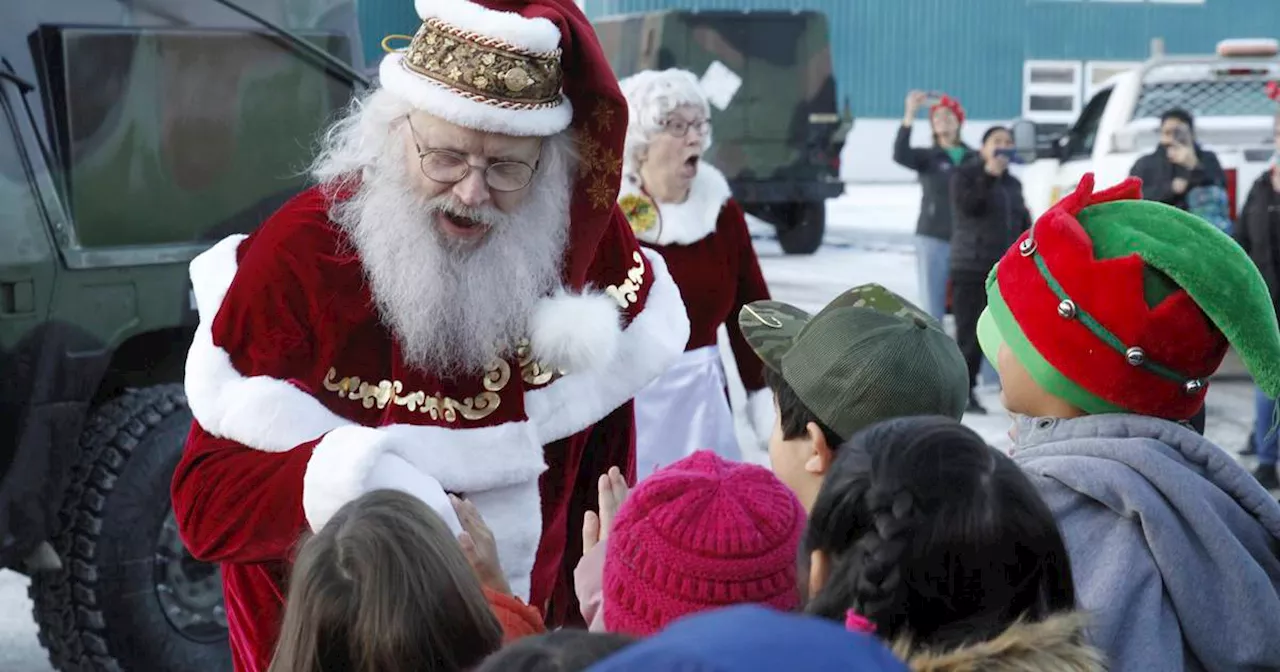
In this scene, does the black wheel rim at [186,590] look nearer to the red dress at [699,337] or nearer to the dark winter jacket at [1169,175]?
the red dress at [699,337]

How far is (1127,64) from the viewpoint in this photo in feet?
111

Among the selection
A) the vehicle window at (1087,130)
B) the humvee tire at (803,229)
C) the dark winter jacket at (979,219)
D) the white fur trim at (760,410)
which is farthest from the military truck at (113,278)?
the humvee tire at (803,229)

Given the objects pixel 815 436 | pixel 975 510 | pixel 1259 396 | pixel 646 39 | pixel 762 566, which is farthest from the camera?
pixel 646 39

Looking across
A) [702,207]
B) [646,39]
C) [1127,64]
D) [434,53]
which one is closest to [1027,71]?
[1127,64]

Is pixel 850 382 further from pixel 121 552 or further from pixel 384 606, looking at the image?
pixel 121 552

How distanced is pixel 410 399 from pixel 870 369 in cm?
80

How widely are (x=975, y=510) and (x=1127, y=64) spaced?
3400 cm

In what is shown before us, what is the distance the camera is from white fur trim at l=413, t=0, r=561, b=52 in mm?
2762

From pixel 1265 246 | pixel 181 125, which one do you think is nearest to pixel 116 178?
pixel 181 125

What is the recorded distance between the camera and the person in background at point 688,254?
4.65 meters

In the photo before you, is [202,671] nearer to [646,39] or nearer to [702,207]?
[702,207]

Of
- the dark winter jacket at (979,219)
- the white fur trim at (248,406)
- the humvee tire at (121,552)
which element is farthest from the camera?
the dark winter jacket at (979,219)

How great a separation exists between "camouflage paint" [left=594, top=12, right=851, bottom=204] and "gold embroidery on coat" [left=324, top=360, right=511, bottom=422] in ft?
49.1

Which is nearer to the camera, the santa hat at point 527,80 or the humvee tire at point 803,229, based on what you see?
Answer: the santa hat at point 527,80
